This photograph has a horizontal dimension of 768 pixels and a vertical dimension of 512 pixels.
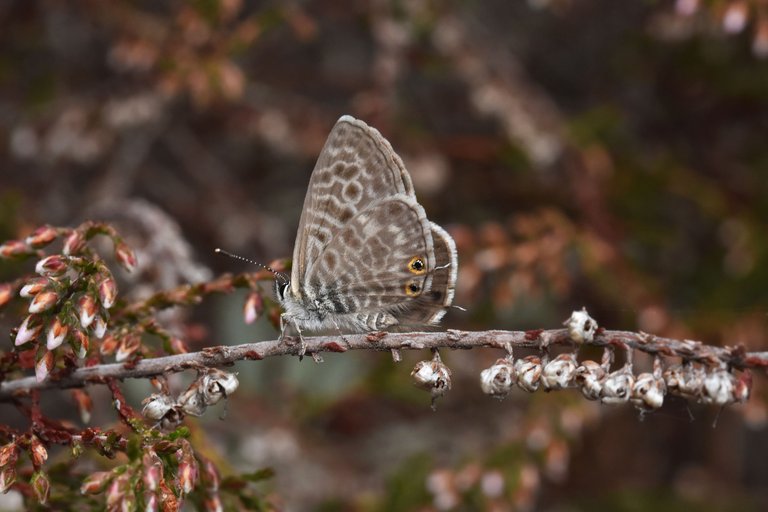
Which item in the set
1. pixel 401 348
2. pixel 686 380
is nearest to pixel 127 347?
pixel 401 348

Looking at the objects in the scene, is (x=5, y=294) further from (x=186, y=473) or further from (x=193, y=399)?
(x=186, y=473)

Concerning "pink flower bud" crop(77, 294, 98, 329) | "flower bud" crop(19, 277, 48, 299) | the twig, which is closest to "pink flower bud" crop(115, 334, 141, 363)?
the twig

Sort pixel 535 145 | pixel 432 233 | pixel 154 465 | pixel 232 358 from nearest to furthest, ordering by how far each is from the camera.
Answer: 1. pixel 154 465
2. pixel 232 358
3. pixel 432 233
4. pixel 535 145

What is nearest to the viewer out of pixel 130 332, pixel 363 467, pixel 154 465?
pixel 154 465

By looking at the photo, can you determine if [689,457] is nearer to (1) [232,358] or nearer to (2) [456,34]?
(2) [456,34]

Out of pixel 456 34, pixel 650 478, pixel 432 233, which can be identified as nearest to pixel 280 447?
pixel 432 233

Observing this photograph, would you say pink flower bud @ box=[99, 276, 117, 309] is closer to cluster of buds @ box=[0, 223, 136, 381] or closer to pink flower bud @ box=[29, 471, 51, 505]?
cluster of buds @ box=[0, 223, 136, 381]

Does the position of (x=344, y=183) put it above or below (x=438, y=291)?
above
